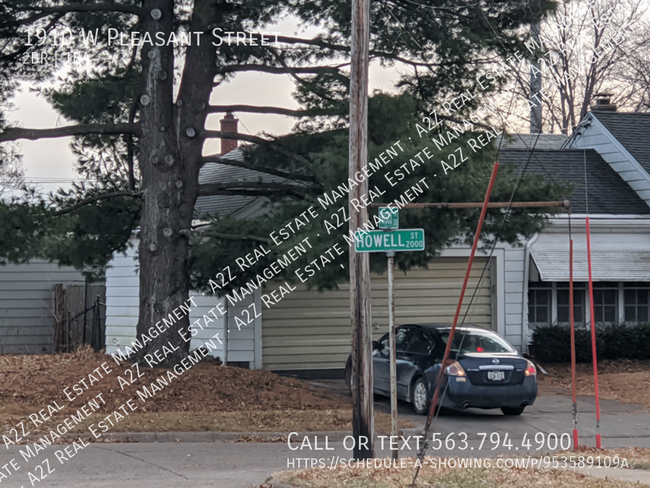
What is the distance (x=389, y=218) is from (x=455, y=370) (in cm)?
479

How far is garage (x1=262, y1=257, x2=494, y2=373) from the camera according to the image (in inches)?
731

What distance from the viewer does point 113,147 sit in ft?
52.7

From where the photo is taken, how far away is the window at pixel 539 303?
20.6 m

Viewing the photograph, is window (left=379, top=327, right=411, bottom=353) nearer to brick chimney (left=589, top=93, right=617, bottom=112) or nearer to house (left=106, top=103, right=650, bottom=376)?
house (left=106, top=103, right=650, bottom=376)

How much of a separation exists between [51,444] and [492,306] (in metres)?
11.8

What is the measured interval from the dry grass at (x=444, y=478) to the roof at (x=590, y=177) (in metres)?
12.8

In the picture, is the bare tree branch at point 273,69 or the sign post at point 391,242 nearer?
the sign post at point 391,242

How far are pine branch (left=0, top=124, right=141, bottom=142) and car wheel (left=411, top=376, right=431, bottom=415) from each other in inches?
254

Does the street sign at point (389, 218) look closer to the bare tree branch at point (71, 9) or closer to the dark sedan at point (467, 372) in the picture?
the dark sedan at point (467, 372)

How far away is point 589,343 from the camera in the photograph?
64.1ft

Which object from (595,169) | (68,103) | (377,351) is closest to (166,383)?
(377,351)

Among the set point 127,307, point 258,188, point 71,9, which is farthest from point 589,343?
point 71,9

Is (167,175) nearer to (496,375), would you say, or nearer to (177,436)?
(177,436)

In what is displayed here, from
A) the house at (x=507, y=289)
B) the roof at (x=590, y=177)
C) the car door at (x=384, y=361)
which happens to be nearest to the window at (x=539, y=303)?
the house at (x=507, y=289)
